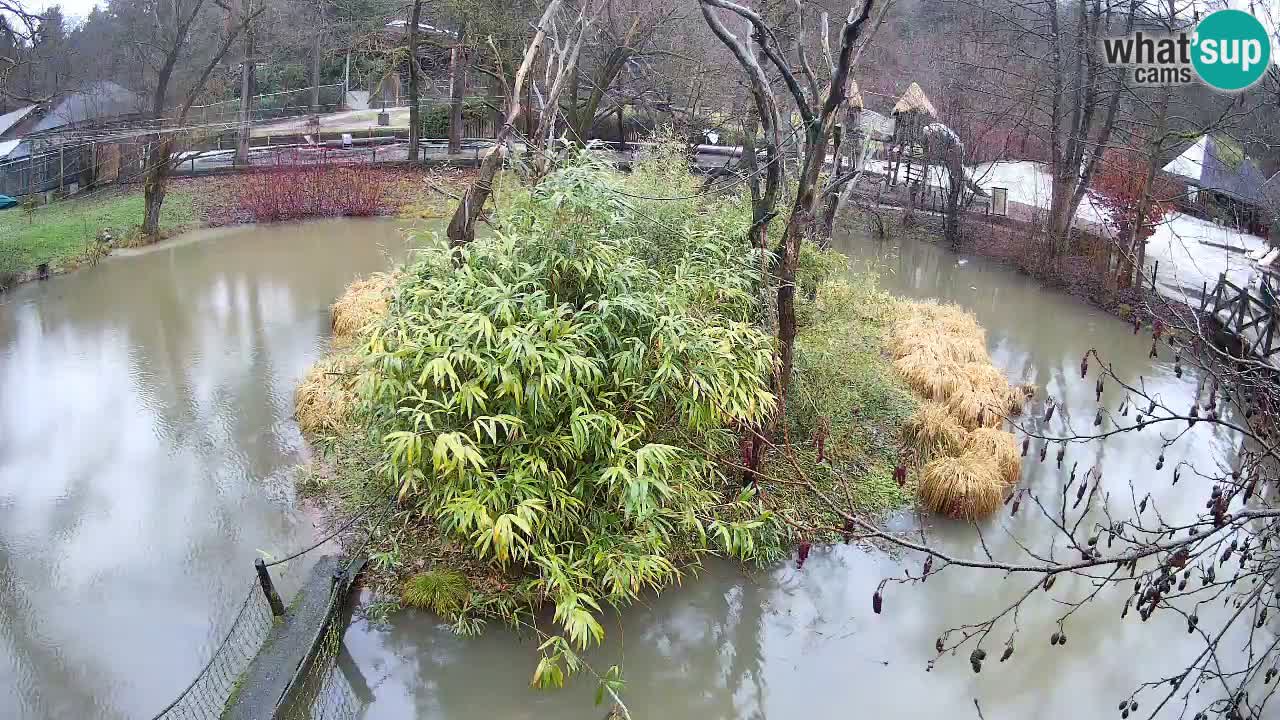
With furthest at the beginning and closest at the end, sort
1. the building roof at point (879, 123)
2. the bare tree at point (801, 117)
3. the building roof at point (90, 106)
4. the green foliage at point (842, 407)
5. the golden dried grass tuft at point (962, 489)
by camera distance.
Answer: the building roof at point (90, 106), the building roof at point (879, 123), the green foliage at point (842, 407), the golden dried grass tuft at point (962, 489), the bare tree at point (801, 117)

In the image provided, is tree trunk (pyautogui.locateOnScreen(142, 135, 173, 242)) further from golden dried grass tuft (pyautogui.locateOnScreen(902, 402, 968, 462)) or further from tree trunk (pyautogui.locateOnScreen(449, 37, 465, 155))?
golden dried grass tuft (pyautogui.locateOnScreen(902, 402, 968, 462))

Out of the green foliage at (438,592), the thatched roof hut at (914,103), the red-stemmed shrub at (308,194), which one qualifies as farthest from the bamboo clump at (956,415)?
the red-stemmed shrub at (308,194)

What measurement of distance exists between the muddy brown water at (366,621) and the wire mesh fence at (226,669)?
0.62ft

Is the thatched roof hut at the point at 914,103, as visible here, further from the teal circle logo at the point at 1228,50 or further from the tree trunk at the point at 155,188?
the tree trunk at the point at 155,188

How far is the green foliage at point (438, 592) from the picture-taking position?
17.0 feet

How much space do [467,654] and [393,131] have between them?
56.5 ft

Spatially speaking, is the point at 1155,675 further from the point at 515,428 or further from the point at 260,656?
the point at 260,656

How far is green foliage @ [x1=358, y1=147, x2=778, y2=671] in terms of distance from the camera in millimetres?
4781

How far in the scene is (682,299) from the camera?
216 inches

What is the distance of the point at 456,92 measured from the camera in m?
17.8

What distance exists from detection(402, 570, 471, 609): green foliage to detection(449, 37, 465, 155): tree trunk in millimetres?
12617

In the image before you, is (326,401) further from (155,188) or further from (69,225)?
(69,225)

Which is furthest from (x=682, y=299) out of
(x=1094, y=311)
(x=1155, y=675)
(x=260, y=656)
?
(x=1094, y=311)

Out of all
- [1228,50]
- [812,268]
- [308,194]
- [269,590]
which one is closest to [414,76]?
[308,194]
